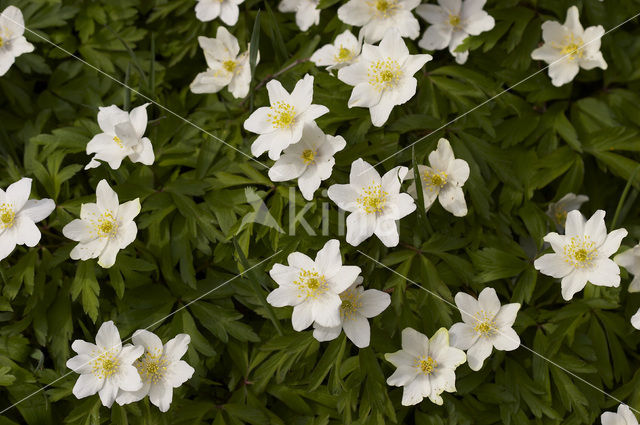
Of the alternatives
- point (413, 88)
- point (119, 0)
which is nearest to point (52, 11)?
point (119, 0)

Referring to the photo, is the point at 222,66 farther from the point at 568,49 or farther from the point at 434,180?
the point at 568,49

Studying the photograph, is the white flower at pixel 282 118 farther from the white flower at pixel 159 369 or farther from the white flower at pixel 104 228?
the white flower at pixel 159 369

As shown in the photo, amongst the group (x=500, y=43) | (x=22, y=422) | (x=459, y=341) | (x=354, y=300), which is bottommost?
(x=22, y=422)

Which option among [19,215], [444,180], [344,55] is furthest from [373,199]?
[19,215]

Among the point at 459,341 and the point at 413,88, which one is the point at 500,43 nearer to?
the point at 413,88

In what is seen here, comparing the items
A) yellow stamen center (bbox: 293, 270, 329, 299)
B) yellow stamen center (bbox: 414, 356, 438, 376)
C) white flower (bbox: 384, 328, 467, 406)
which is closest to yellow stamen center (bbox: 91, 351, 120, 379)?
yellow stamen center (bbox: 293, 270, 329, 299)

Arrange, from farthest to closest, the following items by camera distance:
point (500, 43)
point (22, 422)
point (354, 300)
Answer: point (500, 43), point (22, 422), point (354, 300)

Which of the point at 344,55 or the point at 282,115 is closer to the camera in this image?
the point at 282,115
